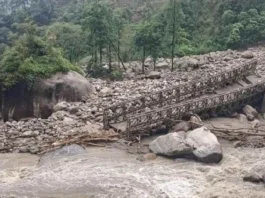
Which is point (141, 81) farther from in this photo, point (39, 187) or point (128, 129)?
point (39, 187)

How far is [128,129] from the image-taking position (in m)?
17.3

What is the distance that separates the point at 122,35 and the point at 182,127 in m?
19.1

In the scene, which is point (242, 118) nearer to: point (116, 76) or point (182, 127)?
point (182, 127)

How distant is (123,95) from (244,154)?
7.97 metres

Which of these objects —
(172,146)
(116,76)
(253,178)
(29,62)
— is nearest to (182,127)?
(172,146)

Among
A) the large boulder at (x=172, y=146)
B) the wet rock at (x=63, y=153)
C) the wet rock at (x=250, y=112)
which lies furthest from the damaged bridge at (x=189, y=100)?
the wet rock at (x=63, y=153)

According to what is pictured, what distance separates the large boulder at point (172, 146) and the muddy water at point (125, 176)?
11.1 inches

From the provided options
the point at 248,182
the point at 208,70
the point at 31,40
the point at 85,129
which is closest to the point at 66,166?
the point at 85,129

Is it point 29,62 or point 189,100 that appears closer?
point 189,100

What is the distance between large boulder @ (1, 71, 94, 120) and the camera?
843 inches

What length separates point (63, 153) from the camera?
53.5 feet

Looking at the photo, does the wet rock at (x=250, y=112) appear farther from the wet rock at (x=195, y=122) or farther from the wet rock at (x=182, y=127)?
the wet rock at (x=182, y=127)

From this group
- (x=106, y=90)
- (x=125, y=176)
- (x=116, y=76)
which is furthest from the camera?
(x=116, y=76)

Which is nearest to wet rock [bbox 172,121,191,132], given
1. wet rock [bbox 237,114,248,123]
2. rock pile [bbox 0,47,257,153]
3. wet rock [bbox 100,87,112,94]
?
rock pile [bbox 0,47,257,153]
